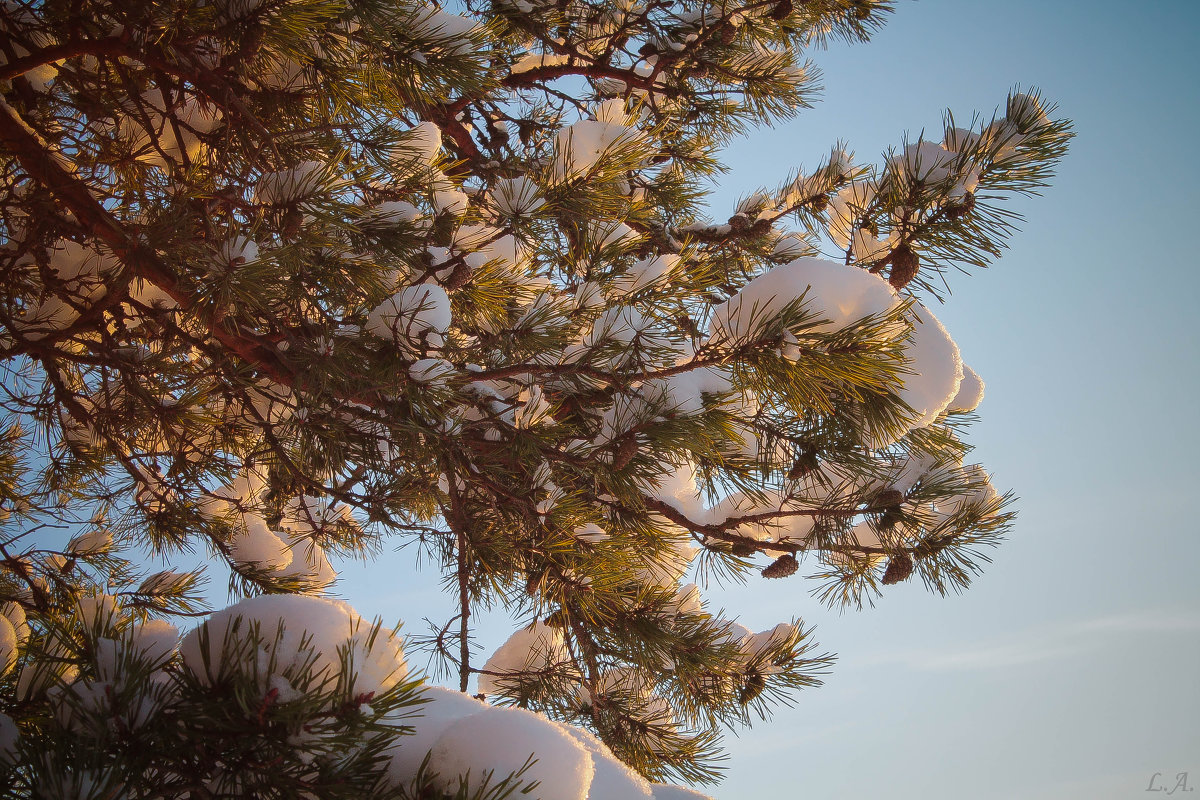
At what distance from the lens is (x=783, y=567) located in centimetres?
166

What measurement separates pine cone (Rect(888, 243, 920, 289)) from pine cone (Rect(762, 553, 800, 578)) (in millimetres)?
683

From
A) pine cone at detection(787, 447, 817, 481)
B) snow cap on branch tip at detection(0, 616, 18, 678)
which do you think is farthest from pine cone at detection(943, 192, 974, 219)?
snow cap on branch tip at detection(0, 616, 18, 678)

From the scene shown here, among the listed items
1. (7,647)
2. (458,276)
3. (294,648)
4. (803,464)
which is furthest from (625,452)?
(7,647)

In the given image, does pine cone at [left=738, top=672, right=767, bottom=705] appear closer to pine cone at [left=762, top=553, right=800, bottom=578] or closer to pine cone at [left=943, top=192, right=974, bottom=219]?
pine cone at [left=762, top=553, right=800, bottom=578]

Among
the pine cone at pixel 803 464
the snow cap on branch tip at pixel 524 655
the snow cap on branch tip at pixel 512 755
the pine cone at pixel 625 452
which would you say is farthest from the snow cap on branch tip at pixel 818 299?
the snow cap on branch tip at pixel 524 655

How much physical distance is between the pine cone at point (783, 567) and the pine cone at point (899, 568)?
7.8 inches

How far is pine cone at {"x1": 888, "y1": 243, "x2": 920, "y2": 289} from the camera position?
1309 millimetres

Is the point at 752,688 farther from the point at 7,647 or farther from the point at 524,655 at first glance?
the point at 7,647

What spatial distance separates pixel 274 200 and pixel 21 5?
84 cm

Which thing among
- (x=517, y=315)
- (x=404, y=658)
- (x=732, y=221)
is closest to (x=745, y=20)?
(x=732, y=221)

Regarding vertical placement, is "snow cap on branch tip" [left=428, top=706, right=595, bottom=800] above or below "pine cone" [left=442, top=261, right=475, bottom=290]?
below

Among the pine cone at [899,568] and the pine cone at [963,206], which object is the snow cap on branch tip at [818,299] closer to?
the pine cone at [963,206]

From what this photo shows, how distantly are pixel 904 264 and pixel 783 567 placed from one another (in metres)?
0.74

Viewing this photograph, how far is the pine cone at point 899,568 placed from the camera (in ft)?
5.22
